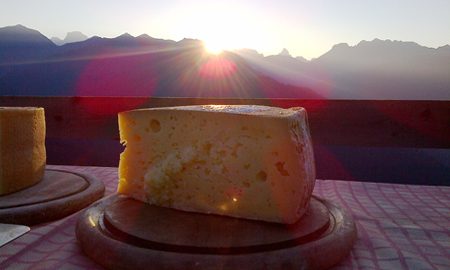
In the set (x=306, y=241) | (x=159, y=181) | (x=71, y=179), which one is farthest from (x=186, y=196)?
(x=71, y=179)

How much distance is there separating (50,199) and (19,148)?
0.41 meters

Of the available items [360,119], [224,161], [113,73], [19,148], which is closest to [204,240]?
[224,161]

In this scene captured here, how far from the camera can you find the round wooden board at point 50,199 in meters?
2.10

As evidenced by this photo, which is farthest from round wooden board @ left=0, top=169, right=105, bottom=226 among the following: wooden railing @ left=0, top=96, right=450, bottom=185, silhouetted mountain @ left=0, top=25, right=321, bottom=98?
silhouetted mountain @ left=0, top=25, right=321, bottom=98

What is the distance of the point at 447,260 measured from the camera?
71.8 inches

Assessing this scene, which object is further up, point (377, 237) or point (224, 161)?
point (224, 161)

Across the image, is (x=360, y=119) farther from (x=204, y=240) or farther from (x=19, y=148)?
(x=19, y=148)

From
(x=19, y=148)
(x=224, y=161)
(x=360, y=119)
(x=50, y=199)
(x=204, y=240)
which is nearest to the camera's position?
(x=204, y=240)

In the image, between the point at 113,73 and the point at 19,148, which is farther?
the point at 113,73

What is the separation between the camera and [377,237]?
2086mm

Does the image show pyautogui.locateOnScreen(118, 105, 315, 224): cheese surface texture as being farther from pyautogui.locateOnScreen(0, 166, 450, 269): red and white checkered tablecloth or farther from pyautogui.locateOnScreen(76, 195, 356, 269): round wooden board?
pyautogui.locateOnScreen(0, 166, 450, 269): red and white checkered tablecloth

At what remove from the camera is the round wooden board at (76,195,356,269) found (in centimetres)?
153

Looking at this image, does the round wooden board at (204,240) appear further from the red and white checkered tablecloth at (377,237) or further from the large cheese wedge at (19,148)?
the large cheese wedge at (19,148)

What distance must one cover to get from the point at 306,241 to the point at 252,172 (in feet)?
1.34
